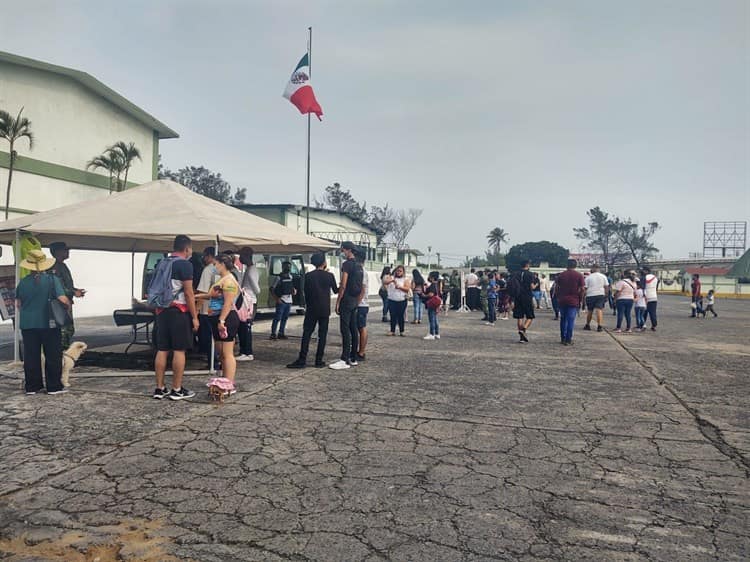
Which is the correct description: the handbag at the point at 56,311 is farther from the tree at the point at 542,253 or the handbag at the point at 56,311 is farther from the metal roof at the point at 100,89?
the tree at the point at 542,253

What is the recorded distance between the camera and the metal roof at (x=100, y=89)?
1742cm

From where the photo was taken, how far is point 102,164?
66.4 ft

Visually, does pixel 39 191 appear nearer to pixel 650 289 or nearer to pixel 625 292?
pixel 625 292

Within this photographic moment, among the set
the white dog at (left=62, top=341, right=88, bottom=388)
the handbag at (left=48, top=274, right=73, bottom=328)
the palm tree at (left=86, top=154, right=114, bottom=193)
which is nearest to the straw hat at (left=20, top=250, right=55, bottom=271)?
the handbag at (left=48, top=274, right=73, bottom=328)

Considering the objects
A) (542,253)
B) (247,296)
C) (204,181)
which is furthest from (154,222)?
(542,253)

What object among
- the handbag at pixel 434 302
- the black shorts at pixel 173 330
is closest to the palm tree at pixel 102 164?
the handbag at pixel 434 302

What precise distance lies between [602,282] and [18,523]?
12455mm

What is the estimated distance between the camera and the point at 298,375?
7.63m

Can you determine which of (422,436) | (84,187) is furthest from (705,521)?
(84,187)

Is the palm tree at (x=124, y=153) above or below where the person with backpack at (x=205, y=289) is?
above

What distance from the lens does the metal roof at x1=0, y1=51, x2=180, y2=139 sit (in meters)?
17.4

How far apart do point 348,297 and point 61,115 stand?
53.2ft

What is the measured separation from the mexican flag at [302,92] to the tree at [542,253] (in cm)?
6906

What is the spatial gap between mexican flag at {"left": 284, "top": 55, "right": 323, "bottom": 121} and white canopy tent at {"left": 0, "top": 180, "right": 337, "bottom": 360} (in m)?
12.8
